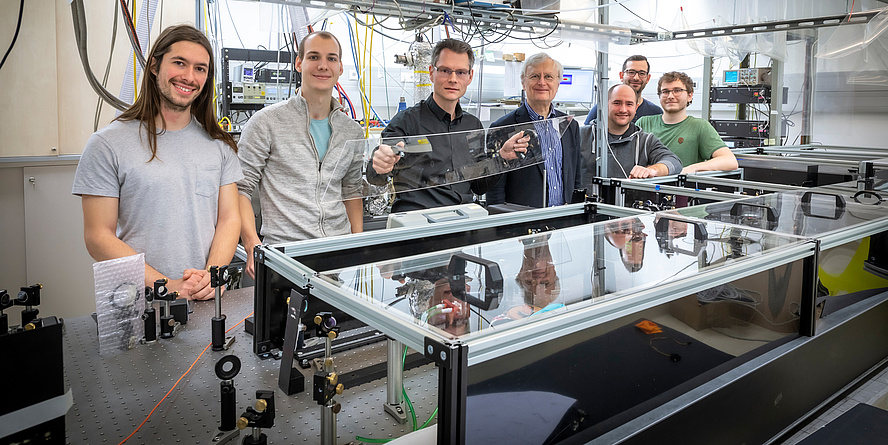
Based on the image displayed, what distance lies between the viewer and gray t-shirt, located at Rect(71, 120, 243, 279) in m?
1.52

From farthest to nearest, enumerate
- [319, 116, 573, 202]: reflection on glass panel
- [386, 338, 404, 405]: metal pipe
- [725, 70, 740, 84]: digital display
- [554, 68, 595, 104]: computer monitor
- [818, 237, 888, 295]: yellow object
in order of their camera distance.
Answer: [554, 68, 595, 104]: computer monitor < [725, 70, 740, 84]: digital display < [319, 116, 573, 202]: reflection on glass panel < [818, 237, 888, 295]: yellow object < [386, 338, 404, 405]: metal pipe

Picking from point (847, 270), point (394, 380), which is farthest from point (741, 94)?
point (394, 380)

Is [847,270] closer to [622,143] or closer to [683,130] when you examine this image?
[622,143]

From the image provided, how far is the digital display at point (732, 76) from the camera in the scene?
17.0ft

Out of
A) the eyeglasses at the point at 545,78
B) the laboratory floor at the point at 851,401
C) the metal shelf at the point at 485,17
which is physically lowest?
the laboratory floor at the point at 851,401

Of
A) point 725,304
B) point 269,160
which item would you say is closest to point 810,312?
point 725,304

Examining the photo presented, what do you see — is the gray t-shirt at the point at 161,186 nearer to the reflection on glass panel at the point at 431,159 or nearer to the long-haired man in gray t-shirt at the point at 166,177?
the long-haired man in gray t-shirt at the point at 166,177

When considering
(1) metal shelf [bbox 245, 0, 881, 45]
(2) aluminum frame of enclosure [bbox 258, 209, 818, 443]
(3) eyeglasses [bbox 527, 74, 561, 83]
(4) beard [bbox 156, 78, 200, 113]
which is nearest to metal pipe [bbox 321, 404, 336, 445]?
(2) aluminum frame of enclosure [bbox 258, 209, 818, 443]

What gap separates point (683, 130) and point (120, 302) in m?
2.95

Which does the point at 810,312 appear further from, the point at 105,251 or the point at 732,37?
the point at 732,37

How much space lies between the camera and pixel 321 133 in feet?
6.75

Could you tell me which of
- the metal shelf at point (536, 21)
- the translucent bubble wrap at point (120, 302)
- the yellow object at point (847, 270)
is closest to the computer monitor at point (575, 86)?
the metal shelf at point (536, 21)

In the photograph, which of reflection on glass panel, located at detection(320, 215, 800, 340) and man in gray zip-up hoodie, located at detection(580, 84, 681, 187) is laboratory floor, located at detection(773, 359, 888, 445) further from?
man in gray zip-up hoodie, located at detection(580, 84, 681, 187)

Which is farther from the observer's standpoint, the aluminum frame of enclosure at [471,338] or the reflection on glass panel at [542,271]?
the reflection on glass panel at [542,271]
